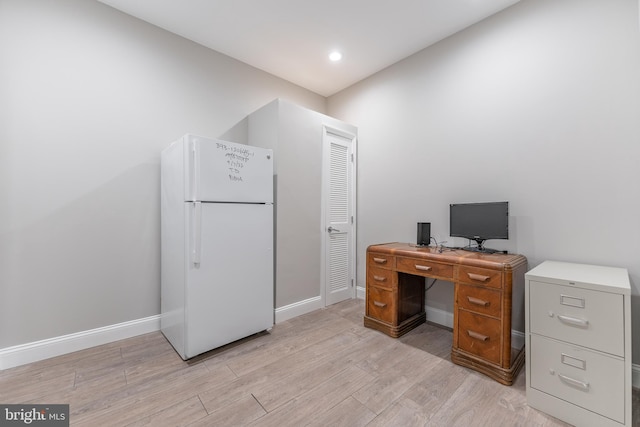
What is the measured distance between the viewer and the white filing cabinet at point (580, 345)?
137 centimetres

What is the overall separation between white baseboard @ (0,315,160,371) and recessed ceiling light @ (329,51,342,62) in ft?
10.9

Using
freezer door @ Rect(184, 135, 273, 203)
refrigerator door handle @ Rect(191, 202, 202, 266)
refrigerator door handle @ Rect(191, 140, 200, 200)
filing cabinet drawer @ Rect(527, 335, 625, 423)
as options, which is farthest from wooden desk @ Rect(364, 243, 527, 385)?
refrigerator door handle @ Rect(191, 140, 200, 200)

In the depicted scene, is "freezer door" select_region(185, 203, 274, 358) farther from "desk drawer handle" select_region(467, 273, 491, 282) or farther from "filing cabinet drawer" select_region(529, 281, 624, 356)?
"filing cabinet drawer" select_region(529, 281, 624, 356)

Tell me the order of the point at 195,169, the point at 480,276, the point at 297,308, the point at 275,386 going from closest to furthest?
1. the point at 275,386
2. the point at 480,276
3. the point at 195,169
4. the point at 297,308

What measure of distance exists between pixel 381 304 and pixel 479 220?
119 cm

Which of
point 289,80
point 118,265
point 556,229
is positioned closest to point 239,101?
point 289,80

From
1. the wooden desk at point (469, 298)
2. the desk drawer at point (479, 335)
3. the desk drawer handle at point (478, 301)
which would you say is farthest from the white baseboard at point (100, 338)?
the desk drawer handle at point (478, 301)

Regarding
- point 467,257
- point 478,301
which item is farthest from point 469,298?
point 467,257

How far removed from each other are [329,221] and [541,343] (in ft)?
7.22

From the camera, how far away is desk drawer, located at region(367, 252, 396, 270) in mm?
2516

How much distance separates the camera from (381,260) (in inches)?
102

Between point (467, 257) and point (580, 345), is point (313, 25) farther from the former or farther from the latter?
Result: point (580, 345)

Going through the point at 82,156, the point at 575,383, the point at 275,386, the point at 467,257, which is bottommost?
the point at 275,386

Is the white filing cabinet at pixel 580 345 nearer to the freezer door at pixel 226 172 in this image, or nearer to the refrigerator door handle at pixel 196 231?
the freezer door at pixel 226 172
